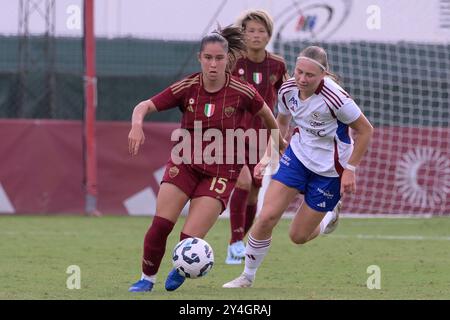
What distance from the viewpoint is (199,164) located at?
7.26m

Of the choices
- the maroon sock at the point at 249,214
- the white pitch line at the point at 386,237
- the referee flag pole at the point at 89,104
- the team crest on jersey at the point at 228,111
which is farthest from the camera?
the referee flag pole at the point at 89,104

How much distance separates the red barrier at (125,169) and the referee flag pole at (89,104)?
9.1 inches

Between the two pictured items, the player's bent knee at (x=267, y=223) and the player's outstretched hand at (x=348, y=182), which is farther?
the player's bent knee at (x=267, y=223)

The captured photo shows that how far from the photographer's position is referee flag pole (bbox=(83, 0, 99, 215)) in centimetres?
1474

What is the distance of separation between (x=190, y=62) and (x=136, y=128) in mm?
11324

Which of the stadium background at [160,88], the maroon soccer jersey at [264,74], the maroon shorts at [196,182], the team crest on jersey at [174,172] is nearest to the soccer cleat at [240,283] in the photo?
the maroon shorts at [196,182]

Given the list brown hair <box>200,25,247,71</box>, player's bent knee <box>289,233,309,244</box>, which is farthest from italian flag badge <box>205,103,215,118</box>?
player's bent knee <box>289,233,309,244</box>

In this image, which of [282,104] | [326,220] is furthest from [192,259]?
[326,220]

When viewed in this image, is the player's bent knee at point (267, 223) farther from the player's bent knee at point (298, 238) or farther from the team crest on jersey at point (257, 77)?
Answer: the team crest on jersey at point (257, 77)

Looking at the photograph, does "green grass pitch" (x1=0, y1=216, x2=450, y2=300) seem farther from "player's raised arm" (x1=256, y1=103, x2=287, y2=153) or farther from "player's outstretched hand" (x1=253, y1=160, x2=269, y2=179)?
"player's raised arm" (x1=256, y1=103, x2=287, y2=153)

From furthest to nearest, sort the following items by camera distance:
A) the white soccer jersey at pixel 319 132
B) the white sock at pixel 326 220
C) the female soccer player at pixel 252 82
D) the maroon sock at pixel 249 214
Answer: the maroon sock at pixel 249 214 → the female soccer player at pixel 252 82 → the white sock at pixel 326 220 → the white soccer jersey at pixel 319 132

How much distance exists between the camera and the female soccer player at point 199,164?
7137mm

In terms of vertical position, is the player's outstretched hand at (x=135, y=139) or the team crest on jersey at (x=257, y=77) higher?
the team crest on jersey at (x=257, y=77)

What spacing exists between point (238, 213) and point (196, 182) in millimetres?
2301
